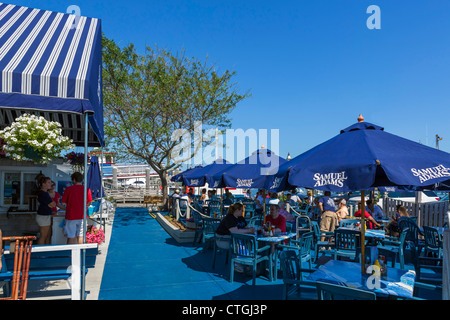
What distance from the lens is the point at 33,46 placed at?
4.97 meters

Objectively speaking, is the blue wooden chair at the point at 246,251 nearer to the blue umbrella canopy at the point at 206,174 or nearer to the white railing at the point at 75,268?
the white railing at the point at 75,268

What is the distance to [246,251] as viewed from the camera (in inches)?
245

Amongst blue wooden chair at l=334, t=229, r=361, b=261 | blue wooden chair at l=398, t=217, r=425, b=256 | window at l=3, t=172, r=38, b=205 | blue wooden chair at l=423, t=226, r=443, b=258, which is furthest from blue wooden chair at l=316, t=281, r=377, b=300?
window at l=3, t=172, r=38, b=205

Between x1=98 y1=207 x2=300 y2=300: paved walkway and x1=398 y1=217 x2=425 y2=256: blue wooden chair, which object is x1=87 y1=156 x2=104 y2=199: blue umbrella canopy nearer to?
x1=98 y1=207 x2=300 y2=300: paved walkway

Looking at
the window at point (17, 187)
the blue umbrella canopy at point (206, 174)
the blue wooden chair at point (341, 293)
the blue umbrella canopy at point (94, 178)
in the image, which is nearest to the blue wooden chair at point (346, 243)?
the blue wooden chair at point (341, 293)

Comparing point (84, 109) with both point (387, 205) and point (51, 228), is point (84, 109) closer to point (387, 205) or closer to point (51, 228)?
point (51, 228)

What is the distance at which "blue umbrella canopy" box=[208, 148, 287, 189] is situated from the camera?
303 inches

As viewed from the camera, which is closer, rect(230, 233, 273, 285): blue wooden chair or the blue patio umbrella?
the blue patio umbrella

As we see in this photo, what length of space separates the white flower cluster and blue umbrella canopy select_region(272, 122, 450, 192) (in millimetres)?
3477

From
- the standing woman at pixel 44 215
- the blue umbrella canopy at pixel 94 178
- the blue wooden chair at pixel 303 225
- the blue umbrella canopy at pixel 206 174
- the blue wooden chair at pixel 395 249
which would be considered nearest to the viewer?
the blue wooden chair at pixel 395 249

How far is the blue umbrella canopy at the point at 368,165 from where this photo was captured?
329cm

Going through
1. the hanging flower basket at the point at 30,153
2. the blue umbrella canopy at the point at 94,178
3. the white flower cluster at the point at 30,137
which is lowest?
the blue umbrella canopy at the point at 94,178

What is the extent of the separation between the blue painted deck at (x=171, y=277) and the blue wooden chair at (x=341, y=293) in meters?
0.86

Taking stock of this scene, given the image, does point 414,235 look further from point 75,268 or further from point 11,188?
point 11,188
